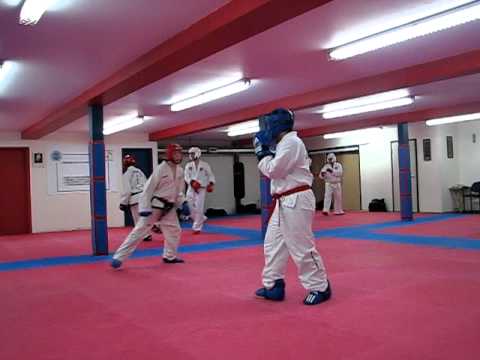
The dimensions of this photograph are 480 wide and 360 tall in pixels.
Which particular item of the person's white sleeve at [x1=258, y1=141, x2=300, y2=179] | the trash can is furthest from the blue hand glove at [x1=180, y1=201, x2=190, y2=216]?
the trash can

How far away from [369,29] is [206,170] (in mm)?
6971

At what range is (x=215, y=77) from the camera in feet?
26.4

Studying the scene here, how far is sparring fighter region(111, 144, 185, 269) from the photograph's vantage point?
22.1ft

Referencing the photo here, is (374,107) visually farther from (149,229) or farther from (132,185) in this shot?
(149,229)

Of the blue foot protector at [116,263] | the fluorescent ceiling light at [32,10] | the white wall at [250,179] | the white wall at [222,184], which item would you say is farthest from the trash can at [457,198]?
the fluorescent ceiling light at [32,10]

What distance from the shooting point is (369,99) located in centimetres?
1067

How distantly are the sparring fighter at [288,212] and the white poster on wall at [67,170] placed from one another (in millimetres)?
10616

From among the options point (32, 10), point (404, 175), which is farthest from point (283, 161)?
point (404, 175)

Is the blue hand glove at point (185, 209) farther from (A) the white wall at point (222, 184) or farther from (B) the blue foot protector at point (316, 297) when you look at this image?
(A) the white wall at point (222, 184)

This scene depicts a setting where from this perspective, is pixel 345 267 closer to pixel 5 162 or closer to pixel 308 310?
pixel 308 310

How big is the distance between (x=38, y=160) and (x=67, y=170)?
2.79 feet

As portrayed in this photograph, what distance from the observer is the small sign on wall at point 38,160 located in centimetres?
1388

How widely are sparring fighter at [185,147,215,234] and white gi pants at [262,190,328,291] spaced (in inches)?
288

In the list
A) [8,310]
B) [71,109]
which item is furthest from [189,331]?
[71,109]
